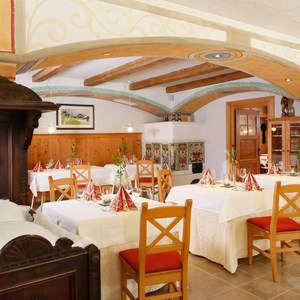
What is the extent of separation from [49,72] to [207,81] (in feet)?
10.6

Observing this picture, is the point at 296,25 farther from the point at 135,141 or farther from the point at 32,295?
the point at 135,141

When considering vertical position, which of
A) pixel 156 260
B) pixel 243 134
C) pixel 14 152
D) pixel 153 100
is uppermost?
pixel 153 100

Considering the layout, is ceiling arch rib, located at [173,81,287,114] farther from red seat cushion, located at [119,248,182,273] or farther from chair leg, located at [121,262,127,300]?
chair leg, located at [121,262,127,300]

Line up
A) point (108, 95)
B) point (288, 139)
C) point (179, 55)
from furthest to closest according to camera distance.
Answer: point (108, 95) → point (288, 139) → point (179, 55)

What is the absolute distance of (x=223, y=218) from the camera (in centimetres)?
373

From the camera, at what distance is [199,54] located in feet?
12.6

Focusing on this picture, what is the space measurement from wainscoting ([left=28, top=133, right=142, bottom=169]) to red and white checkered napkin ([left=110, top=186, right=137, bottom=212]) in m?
5.27

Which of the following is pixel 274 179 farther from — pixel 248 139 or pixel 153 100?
pixel 153 100

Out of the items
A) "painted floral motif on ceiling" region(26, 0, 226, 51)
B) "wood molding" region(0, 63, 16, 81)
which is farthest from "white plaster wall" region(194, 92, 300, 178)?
"wood molding" region(0, 63, 16, 81)

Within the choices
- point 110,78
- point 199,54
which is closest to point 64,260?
point 199,54

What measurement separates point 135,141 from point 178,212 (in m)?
6.96

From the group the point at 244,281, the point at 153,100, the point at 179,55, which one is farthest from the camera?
the point at 153,100

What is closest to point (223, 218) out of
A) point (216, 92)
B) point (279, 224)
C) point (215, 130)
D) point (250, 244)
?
point (250, 244)

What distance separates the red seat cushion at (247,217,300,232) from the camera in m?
3.65
